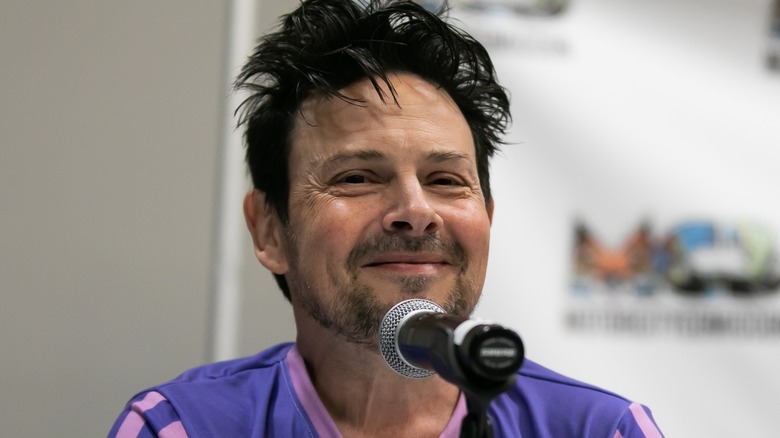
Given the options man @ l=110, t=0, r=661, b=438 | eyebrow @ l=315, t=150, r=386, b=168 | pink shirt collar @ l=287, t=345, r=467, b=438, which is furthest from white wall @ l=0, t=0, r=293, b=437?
eyebrow @ l=315, t=150, r=386, b=168

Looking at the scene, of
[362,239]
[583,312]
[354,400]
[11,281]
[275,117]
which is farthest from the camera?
[583,312]

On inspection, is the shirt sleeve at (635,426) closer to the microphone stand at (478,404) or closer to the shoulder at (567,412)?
the shoulder at (567,412)

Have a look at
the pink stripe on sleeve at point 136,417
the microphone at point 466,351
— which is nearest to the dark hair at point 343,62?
the pink stripe on sleeve at point 136,417

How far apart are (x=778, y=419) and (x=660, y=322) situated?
38 centimetres

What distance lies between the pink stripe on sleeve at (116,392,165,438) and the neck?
28cm

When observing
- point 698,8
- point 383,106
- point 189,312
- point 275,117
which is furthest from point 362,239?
point 698,8

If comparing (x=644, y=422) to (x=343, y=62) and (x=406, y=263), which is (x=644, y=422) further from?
(x=343, y=62)

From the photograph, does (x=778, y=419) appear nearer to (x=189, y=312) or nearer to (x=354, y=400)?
(x=354, y=400)

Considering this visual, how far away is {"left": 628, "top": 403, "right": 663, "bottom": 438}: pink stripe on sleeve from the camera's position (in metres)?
1.38

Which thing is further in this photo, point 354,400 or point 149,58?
point 149,58

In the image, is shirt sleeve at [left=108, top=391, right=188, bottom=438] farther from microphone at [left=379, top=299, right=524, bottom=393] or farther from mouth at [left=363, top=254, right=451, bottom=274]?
microphone at [left=379, top=299, right=524, bottom=393]

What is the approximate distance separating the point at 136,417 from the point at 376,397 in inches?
14.6

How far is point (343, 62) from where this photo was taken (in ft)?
4.50

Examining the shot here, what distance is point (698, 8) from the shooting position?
2062 mm
